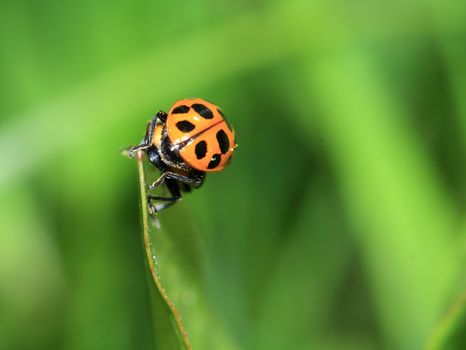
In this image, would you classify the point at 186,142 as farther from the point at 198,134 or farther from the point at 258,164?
the point at 258,164

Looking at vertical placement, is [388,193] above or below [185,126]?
below

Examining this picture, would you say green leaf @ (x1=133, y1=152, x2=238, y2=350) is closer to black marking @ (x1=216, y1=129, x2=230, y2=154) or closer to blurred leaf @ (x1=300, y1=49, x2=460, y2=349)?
black marking @ (x1=216, y1=129, x2=230, y2=154)

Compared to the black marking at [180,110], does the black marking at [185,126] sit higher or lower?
lower

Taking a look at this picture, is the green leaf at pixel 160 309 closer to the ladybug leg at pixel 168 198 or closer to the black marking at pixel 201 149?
the ladybug leg at pixel 168 198

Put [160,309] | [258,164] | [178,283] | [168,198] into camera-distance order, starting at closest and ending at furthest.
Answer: [160,309] < [178,283] < [168,198] < [258,164]

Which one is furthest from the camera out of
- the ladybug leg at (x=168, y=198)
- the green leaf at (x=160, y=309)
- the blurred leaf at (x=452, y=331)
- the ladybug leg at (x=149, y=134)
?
the ladybug leg at (x=149, y=134)

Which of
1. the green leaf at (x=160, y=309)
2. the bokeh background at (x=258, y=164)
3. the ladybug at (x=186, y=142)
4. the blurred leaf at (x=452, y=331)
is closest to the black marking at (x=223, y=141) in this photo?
the ladybug at (x=186, y=142)

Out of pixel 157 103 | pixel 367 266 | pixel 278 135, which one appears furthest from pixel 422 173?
pixel 157 103

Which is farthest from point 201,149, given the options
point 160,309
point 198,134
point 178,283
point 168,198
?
point 160,309
